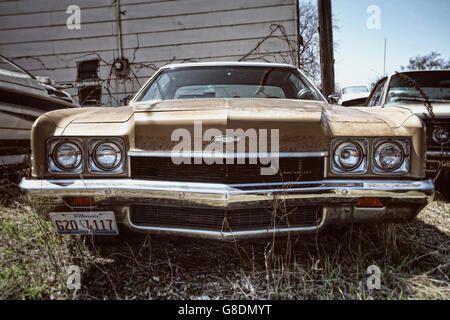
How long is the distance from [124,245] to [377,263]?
5.24 ft

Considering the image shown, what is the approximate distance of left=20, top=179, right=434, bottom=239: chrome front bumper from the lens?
1552mm

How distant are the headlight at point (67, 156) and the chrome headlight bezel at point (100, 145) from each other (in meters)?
0.07

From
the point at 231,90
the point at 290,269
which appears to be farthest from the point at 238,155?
the point at 231,90

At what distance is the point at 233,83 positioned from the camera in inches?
110

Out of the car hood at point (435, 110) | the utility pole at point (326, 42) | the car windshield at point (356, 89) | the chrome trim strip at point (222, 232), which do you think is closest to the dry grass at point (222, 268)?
the chrome trim strip at point (222, 232)

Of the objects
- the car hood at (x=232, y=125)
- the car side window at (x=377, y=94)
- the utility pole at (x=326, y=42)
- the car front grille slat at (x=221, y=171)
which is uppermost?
the utility pole at (x=326, y=42)

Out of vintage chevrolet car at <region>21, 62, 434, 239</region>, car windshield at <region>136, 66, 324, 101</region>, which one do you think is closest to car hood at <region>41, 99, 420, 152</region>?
vintage chevrolet car at <region>21, 62, 434, 239</region>

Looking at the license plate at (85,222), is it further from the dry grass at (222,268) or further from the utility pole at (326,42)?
the utility pole at (326,42)

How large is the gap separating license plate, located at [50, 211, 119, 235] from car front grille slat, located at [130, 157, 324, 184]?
274 millimetres

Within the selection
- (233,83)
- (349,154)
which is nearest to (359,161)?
(349,154)

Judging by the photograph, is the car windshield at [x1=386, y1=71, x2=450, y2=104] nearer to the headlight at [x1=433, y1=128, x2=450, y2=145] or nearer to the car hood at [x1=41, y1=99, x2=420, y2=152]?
the headlight at [x1=433, y1=128, x2=450, y2=145]

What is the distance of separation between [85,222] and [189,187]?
614 millimetres

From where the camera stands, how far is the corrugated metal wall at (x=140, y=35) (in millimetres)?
6020

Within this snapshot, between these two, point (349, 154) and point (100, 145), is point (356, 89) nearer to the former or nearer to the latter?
point (349, 154)
